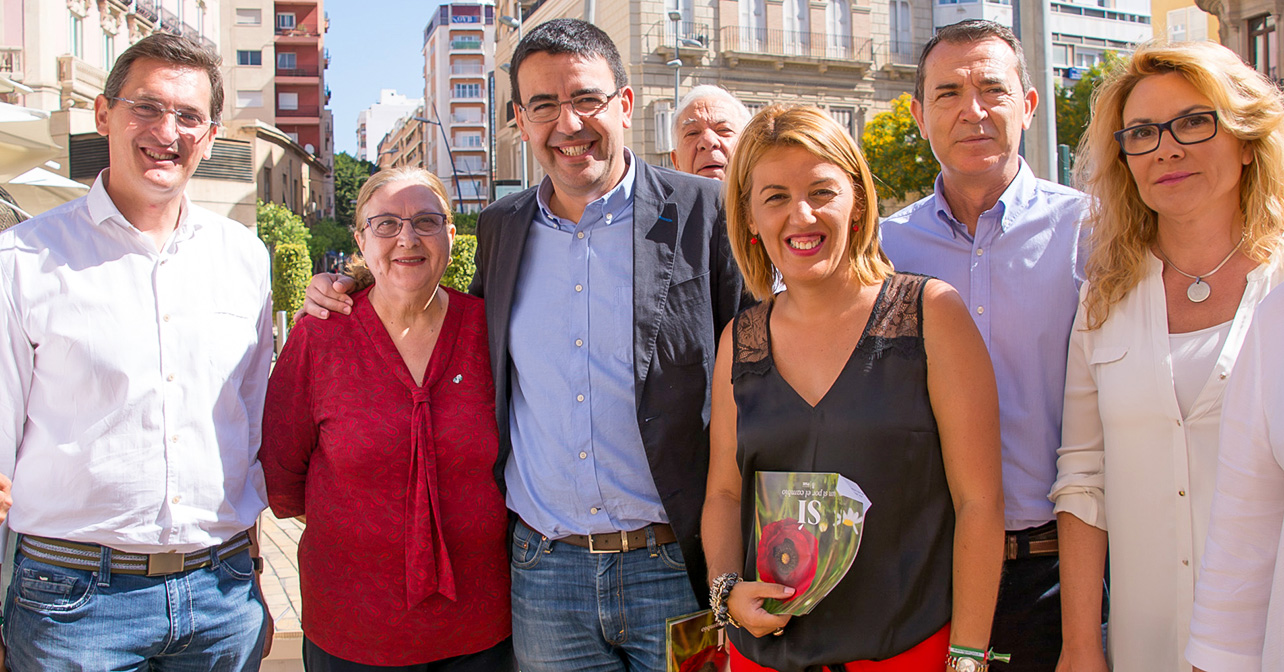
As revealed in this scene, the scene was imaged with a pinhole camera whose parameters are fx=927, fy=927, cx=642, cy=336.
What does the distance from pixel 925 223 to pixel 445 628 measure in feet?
6.76

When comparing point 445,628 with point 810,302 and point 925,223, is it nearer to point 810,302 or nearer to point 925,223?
point 810,302

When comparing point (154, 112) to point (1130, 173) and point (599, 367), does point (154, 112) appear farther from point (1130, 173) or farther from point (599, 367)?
point (1130, 173)

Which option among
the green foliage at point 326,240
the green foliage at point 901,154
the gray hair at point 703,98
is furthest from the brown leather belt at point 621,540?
the green foliage at point 326,240

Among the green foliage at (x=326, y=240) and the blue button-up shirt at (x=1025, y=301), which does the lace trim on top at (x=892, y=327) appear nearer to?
→ the blue button-up shirt at (x=1025, y=301)

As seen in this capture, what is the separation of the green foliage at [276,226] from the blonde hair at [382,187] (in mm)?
41110

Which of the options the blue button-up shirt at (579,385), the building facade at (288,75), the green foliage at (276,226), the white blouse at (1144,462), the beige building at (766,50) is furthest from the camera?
the building facade at (288,75)

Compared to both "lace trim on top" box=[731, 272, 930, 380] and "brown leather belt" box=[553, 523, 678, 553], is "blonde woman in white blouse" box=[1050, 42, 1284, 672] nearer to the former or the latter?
"lace trim on top" box=[731, 272, 930, 380]

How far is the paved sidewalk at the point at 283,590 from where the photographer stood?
4859mm

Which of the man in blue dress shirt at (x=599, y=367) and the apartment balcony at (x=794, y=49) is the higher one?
the apartment balcony at (x=794, y=49)

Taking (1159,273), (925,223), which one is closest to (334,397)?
(925,223)

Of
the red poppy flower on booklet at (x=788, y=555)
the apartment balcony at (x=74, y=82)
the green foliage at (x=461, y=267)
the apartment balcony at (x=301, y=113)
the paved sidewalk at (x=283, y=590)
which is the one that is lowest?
the paved sidewalk at (x=283, y=590)

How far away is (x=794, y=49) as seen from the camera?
40875mm

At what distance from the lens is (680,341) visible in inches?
116

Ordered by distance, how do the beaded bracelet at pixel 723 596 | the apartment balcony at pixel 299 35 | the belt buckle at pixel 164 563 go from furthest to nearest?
the apartment balcony at pixel 299 35 → the belt buckle at pixel 164 563 → the beaded bracelet at pixel 723 596
